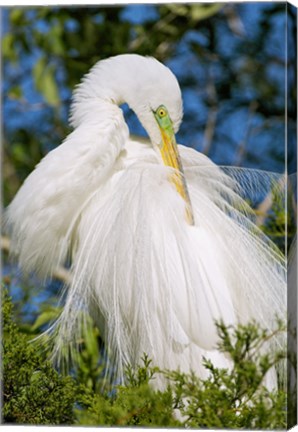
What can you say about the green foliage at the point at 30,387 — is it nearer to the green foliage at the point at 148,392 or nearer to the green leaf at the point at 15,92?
the green foliage at the point at 148,392

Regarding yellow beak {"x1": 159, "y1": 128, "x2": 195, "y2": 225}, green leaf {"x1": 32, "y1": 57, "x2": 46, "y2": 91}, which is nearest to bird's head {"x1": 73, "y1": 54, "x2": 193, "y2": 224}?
yellow beak {"x1": 159, "y1": 128, "x2": 195, "y2": 225}

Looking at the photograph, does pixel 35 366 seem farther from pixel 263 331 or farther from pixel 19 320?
pixel 263 331

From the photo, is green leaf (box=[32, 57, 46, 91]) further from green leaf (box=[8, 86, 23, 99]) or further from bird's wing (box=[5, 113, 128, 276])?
bird's wing (box=[5, 113, 128, 276])

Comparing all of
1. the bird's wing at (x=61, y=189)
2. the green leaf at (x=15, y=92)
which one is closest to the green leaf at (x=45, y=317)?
the bird's wing at (x=61, y=189)

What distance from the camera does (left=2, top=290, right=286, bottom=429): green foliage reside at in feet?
8.57

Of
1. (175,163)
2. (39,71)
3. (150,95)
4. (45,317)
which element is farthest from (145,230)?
(39,71)

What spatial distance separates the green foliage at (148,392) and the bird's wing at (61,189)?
0.65ft

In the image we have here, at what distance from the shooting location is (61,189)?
3080 millimetres

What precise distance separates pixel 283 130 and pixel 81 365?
0.91 metres

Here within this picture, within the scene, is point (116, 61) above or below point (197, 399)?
above

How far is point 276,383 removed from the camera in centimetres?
296

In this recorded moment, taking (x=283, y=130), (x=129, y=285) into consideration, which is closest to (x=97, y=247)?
(x=129, y=285)

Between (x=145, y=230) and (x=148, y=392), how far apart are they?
22.2 inches

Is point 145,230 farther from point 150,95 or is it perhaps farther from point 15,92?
point 15,92
